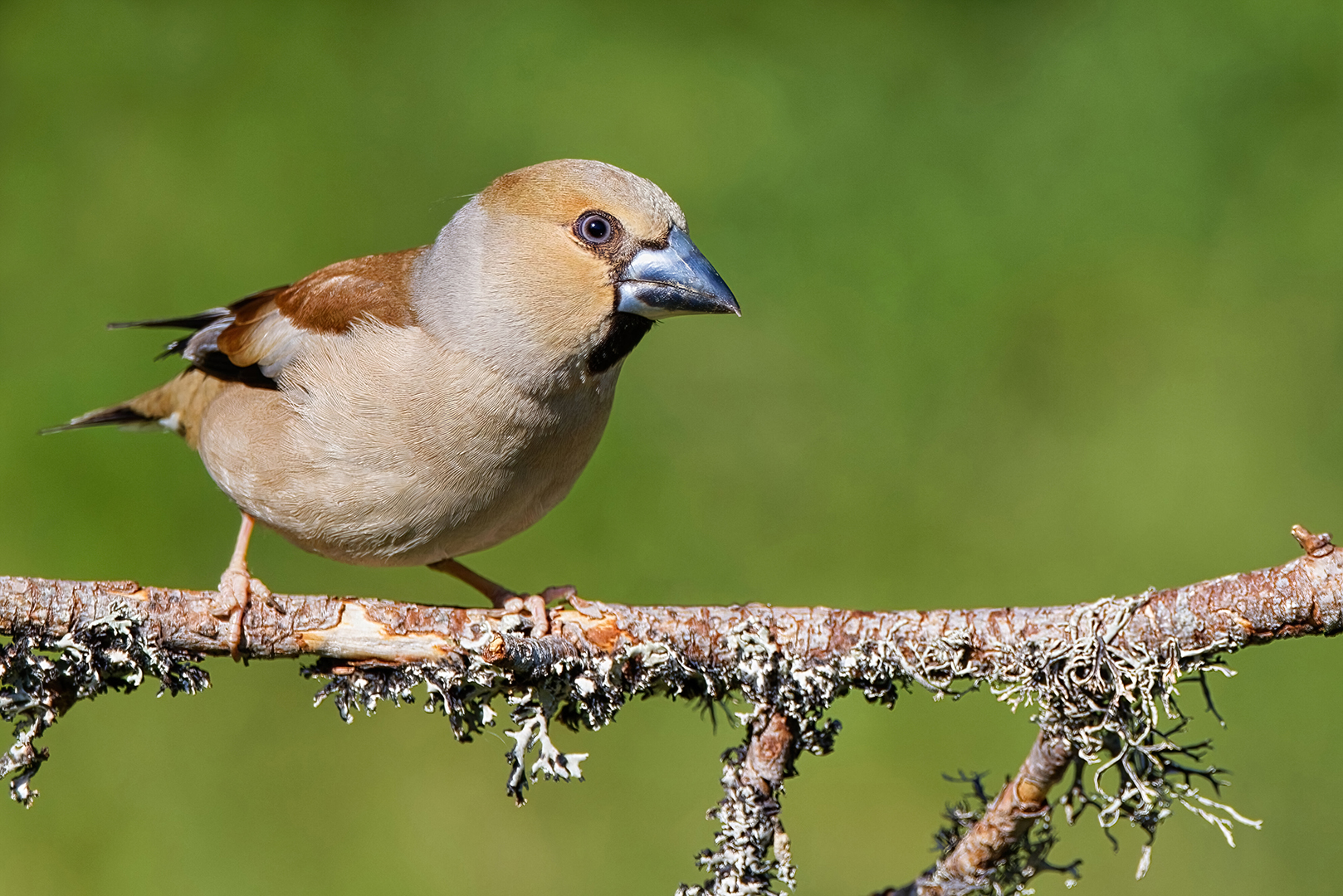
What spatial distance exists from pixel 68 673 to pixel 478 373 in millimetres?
1126

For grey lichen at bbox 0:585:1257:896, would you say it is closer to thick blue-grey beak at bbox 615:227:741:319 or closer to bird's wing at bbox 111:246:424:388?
thick blue-grey beak at bbox 615:227:741:319

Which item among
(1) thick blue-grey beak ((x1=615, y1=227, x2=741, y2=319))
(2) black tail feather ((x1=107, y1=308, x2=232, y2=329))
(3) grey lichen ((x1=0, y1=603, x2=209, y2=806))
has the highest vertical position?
(2) black tail feather ((x1=107, y1=308, x2=232, y2=329))

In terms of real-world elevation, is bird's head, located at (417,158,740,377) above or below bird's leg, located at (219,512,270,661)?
above

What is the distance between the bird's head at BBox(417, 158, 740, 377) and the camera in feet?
10.5

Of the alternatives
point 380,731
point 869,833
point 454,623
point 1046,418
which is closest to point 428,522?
point 454,623

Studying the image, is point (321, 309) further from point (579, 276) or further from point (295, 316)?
point (579, 276)

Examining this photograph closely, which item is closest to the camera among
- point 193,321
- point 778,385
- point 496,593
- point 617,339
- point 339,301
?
point 617,339

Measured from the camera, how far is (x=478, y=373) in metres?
3.24

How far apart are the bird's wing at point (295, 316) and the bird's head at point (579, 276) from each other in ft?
0.87

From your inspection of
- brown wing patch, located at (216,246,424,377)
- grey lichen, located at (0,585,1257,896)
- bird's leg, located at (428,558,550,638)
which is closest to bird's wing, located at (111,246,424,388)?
brown wing patch, located at (216,246,424,377)

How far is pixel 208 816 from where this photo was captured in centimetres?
479

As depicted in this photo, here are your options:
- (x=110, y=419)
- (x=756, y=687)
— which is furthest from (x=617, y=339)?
(x=110, y=419)

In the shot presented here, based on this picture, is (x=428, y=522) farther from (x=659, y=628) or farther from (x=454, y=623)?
(x=659, y=628)

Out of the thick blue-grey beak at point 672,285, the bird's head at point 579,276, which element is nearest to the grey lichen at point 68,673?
the bird's head at point 579,276
